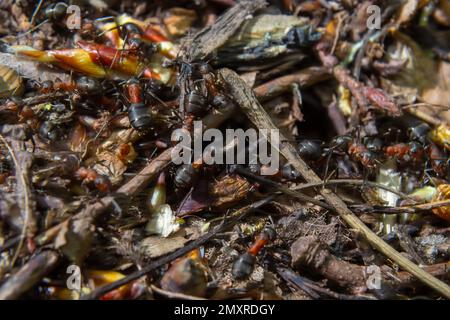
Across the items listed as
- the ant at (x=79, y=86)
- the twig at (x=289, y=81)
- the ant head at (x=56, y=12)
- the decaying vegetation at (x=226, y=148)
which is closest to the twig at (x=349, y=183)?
the decaying vegetation at (x=226, y=148)

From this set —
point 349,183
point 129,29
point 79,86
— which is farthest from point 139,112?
point 349,183

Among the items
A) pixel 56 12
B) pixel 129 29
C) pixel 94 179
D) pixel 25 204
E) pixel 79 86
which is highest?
pixel 56 12

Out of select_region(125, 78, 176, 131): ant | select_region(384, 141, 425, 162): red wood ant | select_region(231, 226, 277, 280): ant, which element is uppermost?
select_region(125, 78, 176, 131): ant

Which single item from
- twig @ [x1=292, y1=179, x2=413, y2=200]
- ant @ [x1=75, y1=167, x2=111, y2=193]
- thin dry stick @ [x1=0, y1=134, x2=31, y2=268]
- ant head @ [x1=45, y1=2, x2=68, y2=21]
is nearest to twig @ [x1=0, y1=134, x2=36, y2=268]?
thin dry stick @ [x1=0, y1=134, x2=31, y2=268]

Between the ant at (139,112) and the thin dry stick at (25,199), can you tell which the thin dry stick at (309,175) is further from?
the thin dry stick at (25,199)

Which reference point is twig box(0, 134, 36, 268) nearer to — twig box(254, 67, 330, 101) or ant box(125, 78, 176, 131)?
ant box(125, 78, 176, 131)

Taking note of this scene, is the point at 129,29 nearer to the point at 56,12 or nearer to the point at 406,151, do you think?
the point at 56,12
